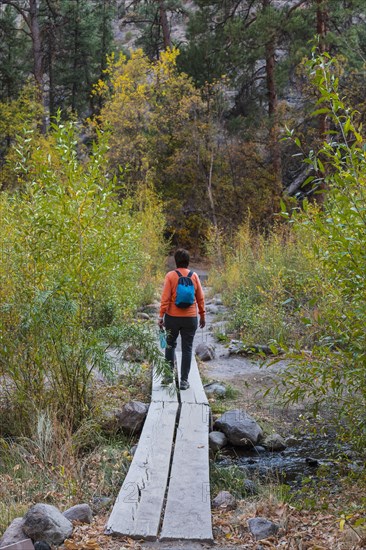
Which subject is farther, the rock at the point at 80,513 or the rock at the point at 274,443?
the rock at the point at 274,443

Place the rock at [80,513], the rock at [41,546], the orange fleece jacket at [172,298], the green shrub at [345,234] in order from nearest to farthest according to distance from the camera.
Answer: the green shrub at [345,234] → the rock at [41,546] → the rock at [80,513] → the orange fleece jacket at [172,298]

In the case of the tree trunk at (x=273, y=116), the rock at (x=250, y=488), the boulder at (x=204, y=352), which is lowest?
the rock at (x=250, y=488)

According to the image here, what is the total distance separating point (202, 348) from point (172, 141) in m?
17.7

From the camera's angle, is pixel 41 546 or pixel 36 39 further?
pixel 36 39

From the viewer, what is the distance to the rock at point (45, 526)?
3.64 metres

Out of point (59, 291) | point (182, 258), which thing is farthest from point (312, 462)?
point (59, 291)

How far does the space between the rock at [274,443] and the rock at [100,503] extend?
206 cm

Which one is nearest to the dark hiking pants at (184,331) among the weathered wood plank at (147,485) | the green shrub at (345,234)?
the weathered wood plank at (147,485)

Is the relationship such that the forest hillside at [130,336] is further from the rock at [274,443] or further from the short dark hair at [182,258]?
the short dark hair at [182,258]

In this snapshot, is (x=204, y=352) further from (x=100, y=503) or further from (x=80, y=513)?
(x=80, y=513)

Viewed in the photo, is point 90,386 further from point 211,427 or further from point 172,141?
point 172,141

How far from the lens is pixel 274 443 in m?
6.06

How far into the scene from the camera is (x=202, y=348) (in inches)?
380

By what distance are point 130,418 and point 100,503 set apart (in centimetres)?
170
